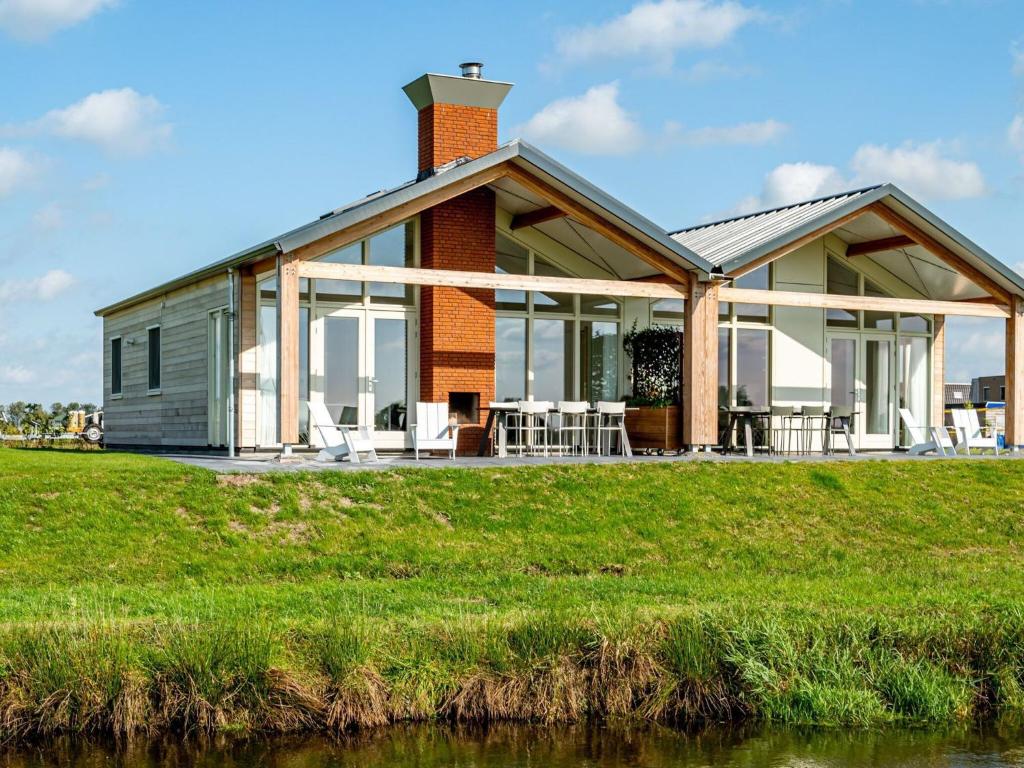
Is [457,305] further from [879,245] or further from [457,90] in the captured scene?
[879,245]

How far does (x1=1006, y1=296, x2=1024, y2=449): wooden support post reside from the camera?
19.6 m

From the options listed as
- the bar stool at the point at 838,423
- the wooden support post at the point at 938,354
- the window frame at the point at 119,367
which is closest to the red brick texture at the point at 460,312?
the bar stool at the point at 838,423

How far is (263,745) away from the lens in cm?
733

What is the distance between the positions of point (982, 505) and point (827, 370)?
6280mm

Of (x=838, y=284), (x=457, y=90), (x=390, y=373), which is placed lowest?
(x=390, y=373)

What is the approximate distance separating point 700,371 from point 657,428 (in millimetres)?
1124

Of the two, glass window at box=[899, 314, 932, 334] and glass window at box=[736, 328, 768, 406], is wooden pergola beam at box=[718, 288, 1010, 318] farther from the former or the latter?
glass window at box=[899, 314, 932, 334]

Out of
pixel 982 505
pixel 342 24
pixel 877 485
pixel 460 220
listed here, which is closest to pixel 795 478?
pixel 877 485

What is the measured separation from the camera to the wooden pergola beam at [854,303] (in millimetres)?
17906

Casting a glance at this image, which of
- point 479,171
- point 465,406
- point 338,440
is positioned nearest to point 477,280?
point 479,171

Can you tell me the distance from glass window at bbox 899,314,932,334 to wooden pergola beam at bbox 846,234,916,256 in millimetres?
1598

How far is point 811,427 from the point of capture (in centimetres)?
1936

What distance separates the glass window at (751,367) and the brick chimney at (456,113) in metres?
4.99

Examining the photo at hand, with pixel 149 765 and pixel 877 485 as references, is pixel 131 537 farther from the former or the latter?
pixel 877 485
